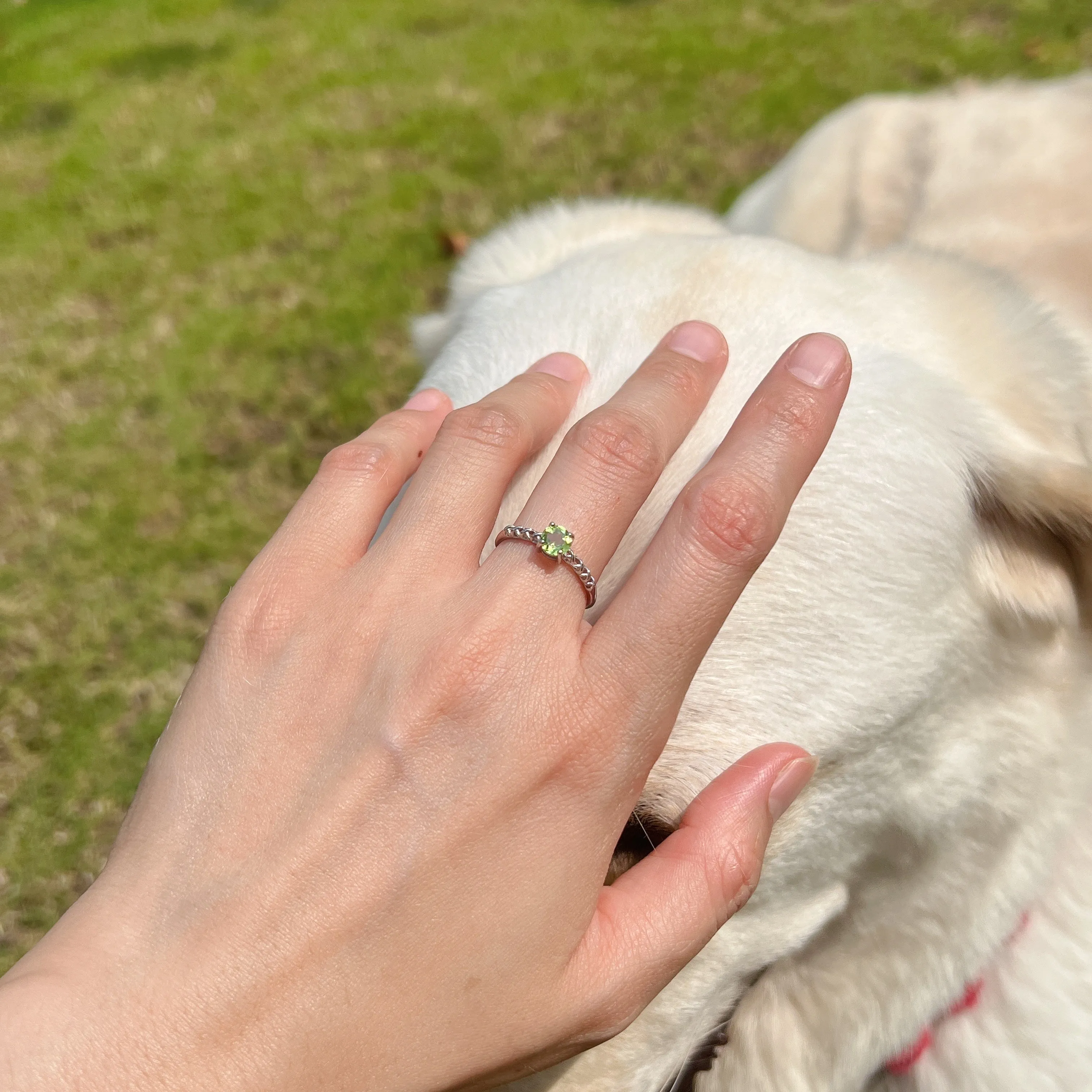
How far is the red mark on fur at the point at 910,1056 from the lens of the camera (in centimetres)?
159

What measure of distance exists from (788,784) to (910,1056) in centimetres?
86

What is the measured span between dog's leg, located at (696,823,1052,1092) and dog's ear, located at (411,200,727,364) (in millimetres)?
1340

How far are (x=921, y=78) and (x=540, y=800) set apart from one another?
493cm

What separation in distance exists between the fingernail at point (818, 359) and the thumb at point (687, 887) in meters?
0.51

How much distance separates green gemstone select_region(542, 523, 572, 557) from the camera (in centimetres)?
111

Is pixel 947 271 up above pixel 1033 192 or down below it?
above

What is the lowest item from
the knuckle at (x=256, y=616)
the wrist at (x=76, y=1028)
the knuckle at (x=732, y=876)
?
the knuckle at (x=732, y=876)

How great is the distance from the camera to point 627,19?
5.44 metres

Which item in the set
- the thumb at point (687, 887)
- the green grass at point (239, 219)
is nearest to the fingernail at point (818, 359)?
the thumb at point (687, 887)

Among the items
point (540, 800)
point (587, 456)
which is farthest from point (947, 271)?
point (540, 800)

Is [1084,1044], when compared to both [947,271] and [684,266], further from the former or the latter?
[684,266]

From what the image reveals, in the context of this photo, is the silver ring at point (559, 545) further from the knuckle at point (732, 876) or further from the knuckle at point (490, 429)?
the knuckle at point (732, 876)

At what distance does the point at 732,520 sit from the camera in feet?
3.58

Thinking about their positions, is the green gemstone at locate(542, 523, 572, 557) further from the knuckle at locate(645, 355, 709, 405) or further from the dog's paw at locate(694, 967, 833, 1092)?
the dog's paw at locate(694, 967, 833, 1092)
